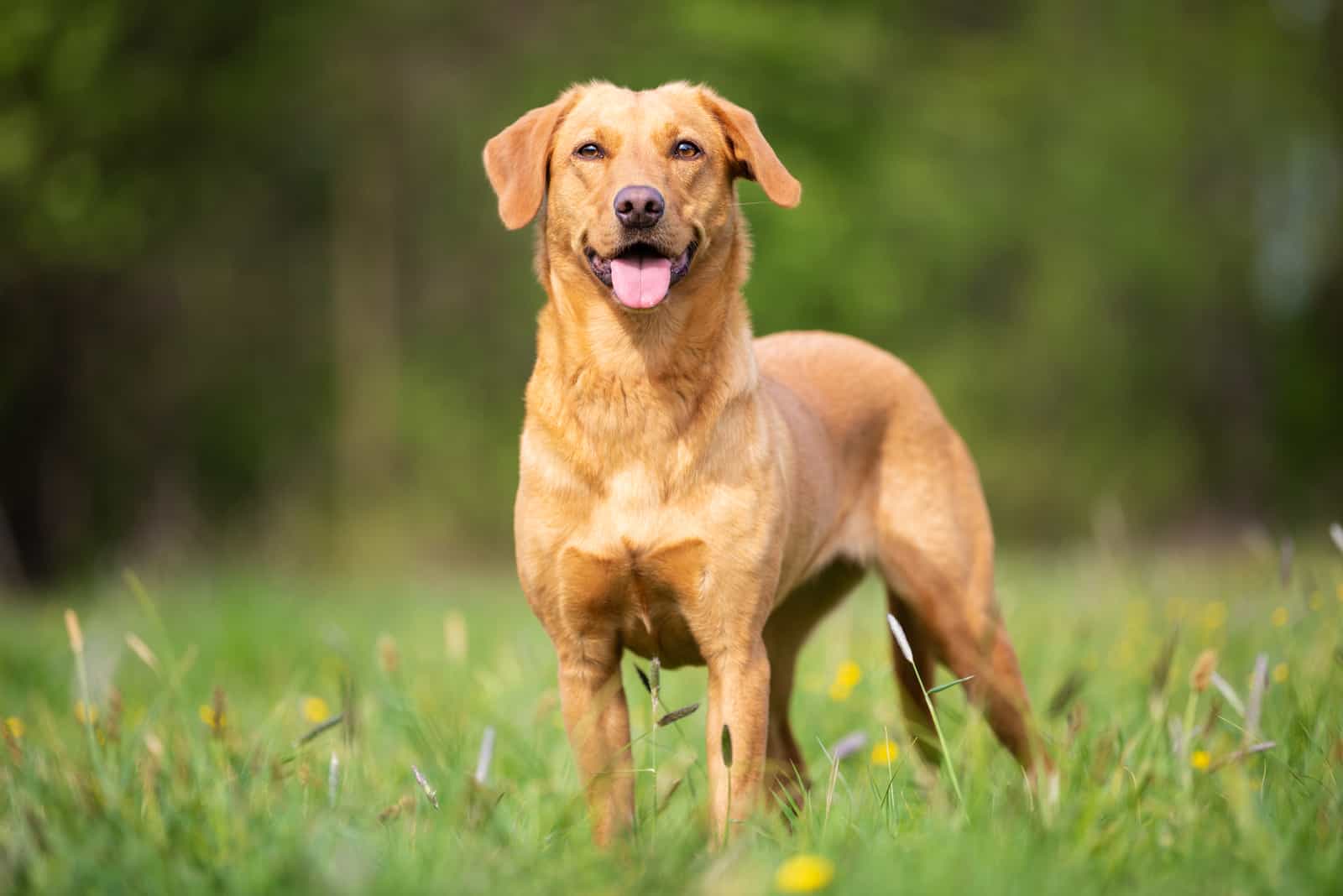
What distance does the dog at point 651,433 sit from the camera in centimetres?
338

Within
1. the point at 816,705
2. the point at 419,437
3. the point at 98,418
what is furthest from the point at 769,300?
the point at 816,705

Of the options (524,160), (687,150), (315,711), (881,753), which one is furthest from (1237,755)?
(315,711)

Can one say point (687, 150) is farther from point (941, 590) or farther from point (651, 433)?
point (941, 590)

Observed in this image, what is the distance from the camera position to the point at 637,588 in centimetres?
343

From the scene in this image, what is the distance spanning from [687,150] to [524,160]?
459 millimetres

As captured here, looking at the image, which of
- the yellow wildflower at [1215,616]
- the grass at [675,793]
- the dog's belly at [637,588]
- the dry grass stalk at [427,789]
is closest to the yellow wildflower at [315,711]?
the grass at [675,793]

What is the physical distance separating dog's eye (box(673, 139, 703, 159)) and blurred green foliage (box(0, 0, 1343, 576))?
6698 millimetres

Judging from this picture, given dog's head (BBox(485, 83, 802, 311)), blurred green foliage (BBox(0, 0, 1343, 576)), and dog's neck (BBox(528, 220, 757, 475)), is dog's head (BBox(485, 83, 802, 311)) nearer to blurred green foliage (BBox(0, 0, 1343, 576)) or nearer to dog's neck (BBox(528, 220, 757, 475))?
dog's neck (BBox(528, 220, 757, 475))

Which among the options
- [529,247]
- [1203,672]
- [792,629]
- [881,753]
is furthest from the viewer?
[529,247]

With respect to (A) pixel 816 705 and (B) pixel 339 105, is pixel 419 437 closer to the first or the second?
(B) pixel 339 105

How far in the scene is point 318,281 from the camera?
1608 cm

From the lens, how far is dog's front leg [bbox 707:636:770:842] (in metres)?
3.26

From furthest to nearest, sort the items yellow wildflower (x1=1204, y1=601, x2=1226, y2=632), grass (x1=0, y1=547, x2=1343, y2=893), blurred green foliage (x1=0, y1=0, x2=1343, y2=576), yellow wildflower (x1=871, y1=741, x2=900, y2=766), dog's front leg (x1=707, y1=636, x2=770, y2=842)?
blurred green foliage (x1=0, y1=0, x2=1343, y2=576), yellow wildflower (x1=1204, y1=601, x2=1226, y2=632), yellow wildflower (x1=871, y1=741, x2=900, y2=766), dog's front leg (x1=707, y1=636, x2=770, y2=842), grass (x1=0, y1=547, x2=1343, y2=893)

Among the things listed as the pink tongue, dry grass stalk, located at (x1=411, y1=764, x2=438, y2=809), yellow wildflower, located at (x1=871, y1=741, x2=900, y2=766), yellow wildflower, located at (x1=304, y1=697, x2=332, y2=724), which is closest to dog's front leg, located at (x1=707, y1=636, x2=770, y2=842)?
yellow wildflower, located at (x1=871, y1=741, x2=900, y2=766)
